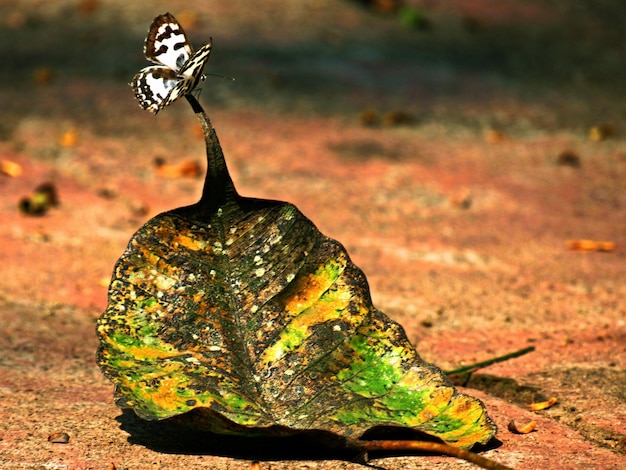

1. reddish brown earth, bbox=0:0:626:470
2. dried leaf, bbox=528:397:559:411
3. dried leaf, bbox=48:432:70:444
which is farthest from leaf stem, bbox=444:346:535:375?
dried leaf, bbox=48:432:70:444

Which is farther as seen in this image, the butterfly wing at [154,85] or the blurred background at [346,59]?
the blurred background at [346,59]

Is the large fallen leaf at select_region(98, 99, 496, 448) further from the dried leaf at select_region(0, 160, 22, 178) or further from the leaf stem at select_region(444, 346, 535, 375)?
the dried leaf at select_region(0, 160, 22, 178)

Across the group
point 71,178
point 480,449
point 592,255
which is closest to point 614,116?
point 592,255

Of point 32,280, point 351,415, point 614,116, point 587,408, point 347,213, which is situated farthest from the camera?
point 614,116

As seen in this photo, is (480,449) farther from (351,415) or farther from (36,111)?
(36,111)

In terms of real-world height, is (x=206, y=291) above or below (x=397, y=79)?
below

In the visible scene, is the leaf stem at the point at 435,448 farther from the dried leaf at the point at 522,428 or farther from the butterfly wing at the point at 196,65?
the butterfly wing at the point at 196,65

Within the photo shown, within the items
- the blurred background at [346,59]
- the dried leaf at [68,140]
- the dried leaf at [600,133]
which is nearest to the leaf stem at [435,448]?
the dried leaf at [68,140]
